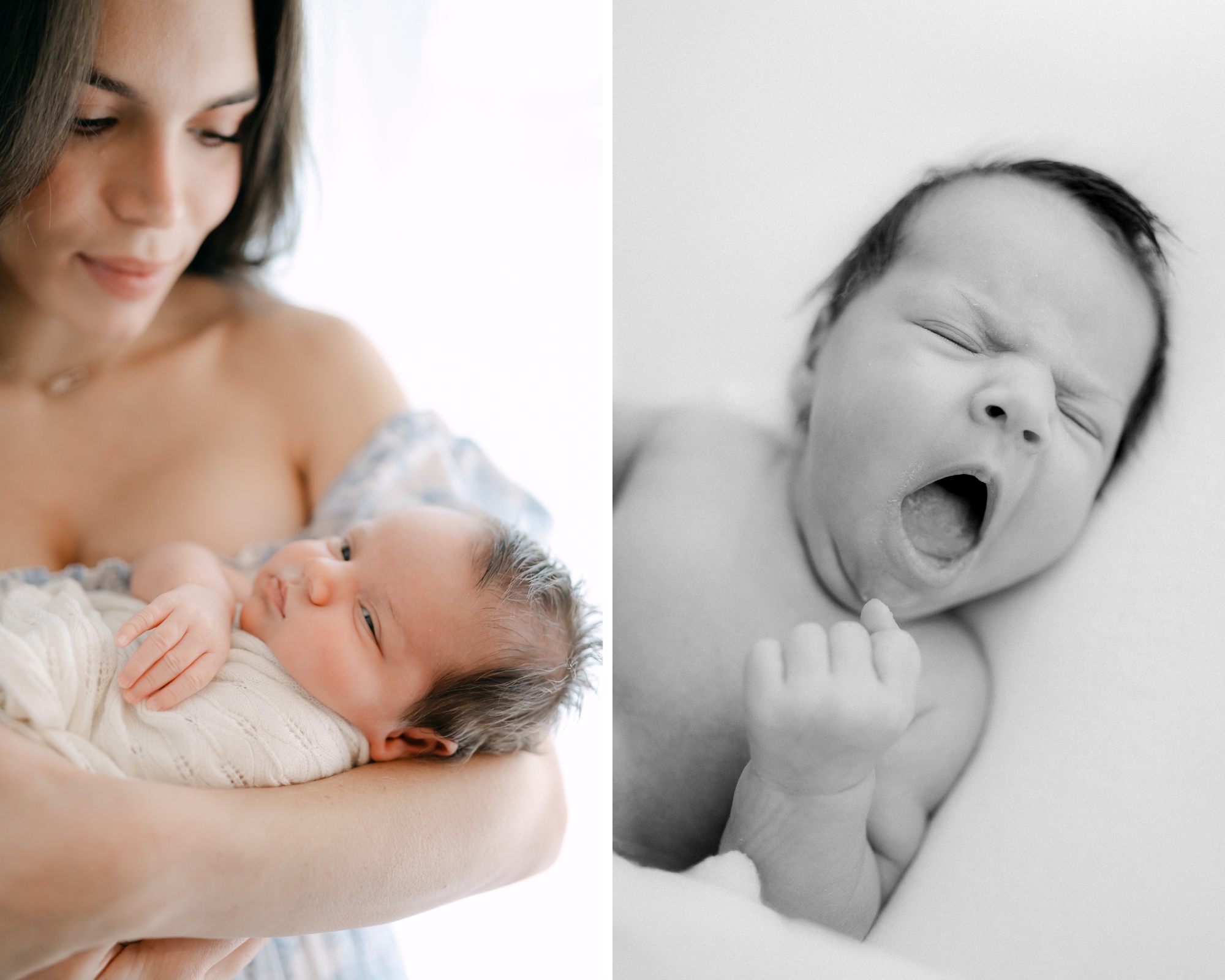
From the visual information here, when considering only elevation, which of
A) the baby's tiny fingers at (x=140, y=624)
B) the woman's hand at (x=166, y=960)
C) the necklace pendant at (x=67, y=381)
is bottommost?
the woman's hand at (x=166, y=960)

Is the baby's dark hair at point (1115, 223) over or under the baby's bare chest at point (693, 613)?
over

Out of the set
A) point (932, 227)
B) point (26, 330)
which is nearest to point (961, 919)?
point (932, 227)

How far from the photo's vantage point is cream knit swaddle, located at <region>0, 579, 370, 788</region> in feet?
2.78

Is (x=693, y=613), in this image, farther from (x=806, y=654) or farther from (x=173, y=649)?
(x=173, y=649)

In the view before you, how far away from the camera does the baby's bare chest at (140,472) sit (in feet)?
3.61

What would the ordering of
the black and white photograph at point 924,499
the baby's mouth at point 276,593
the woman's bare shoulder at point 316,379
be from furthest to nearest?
1. the woman's bare shoulder at point 316,379
2. the baby's mouth at point 276,593
3. the black and white photograph at point 924,499

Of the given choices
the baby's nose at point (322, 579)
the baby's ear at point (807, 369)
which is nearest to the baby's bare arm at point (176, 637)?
the baby's nose at point (322, 579)

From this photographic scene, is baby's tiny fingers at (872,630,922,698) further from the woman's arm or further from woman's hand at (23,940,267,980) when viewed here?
woman's hand at (23,940,267,980)

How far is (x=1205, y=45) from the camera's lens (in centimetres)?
77

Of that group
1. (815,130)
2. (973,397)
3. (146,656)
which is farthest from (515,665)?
(815,130)

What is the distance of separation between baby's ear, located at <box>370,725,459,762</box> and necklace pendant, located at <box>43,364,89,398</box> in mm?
640

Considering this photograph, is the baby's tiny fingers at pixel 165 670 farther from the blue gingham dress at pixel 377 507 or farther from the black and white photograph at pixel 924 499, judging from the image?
the black and white photograph at pixel 924 499

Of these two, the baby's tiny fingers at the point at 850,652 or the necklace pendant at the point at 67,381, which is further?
the necklace pendant at the point at 67,381

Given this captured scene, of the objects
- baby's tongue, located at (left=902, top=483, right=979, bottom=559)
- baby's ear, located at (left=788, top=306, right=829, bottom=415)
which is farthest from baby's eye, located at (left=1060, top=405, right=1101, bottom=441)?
baby's ear, located at (left=788, top=306, right=829, bottom=415)
